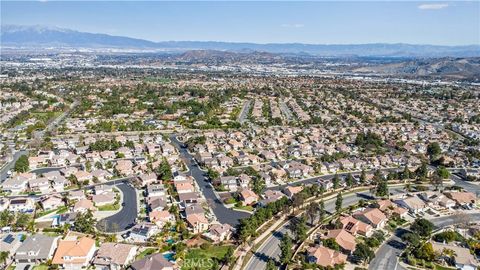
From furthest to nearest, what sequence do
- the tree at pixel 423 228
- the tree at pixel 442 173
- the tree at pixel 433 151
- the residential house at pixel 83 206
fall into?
the tree at pixel 433 151
the tree at pixel 442 173
the residential house at pixel 83 206
the tree at pixel 423 228

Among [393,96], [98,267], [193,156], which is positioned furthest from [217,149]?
[393,96]

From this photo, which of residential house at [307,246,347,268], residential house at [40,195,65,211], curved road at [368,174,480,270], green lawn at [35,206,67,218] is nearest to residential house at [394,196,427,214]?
curved road at [368,174,480,270]

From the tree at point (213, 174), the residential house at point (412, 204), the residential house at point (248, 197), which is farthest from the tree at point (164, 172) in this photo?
the residential house at point (412, 204)

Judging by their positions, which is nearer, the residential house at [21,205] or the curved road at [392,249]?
the curved road at [392,249]

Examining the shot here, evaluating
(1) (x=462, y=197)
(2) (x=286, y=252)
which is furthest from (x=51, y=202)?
(1) (x=462, y=197)

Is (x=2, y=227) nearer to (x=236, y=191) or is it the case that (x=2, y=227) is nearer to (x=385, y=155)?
(x=236, y=191)

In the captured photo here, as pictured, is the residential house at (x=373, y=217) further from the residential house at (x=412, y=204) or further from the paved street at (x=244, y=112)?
the paved street at (x=244, y=112)
